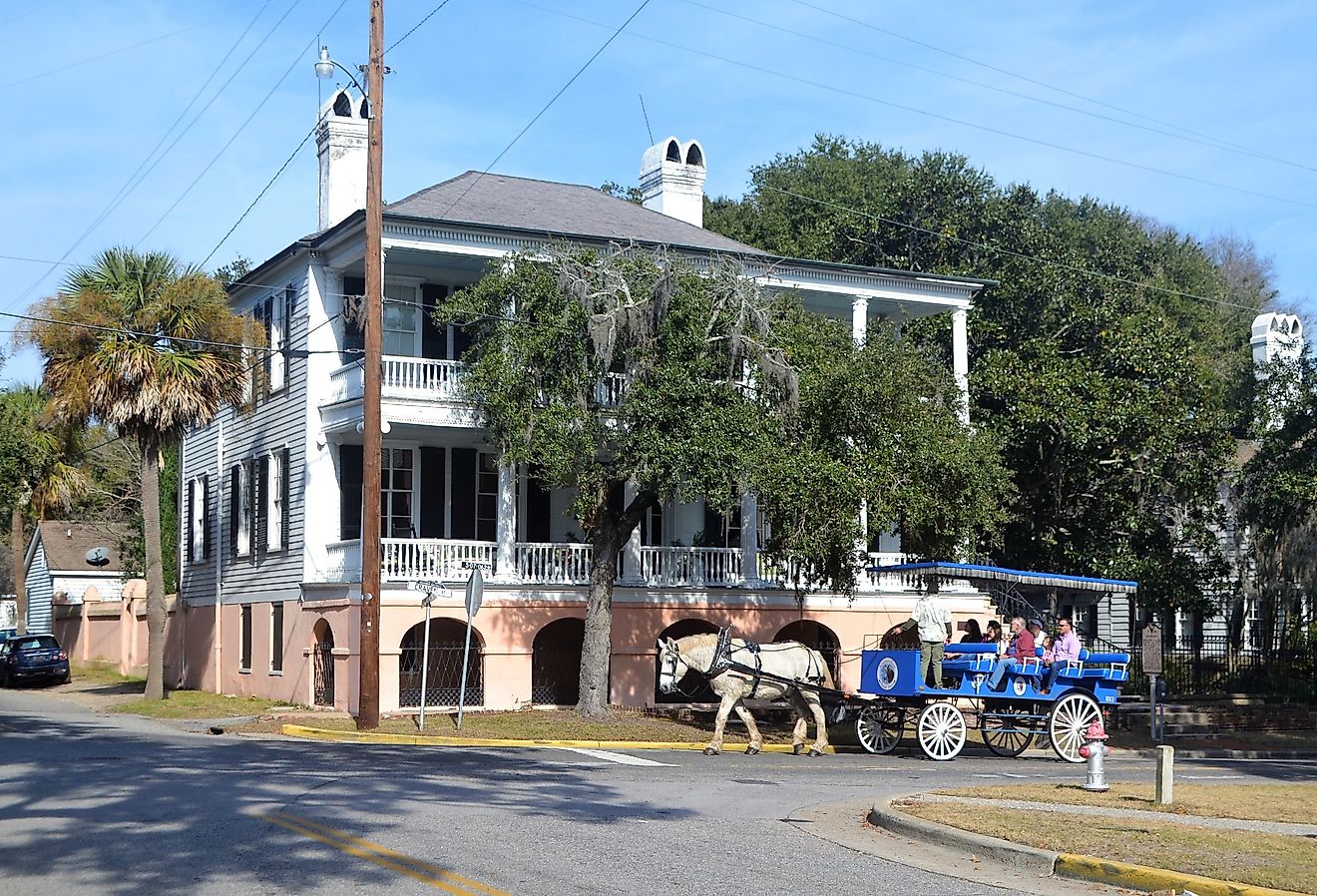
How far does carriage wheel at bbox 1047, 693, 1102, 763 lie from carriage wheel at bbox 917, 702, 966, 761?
137 centimetres

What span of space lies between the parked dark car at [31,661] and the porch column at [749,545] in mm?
21071

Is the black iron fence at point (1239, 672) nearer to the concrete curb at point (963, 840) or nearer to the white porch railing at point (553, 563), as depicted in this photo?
the white porch railing at point (553, 563)

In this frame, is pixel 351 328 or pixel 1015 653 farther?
pixel 351 328

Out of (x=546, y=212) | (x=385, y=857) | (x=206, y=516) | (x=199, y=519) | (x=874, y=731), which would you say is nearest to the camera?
(x=385, y=857)

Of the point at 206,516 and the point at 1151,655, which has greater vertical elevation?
the point at 206,516

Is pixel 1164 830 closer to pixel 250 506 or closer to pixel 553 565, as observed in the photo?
pixel 553 565

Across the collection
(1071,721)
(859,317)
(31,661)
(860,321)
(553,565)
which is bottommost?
(31,661)

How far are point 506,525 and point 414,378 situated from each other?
10.6 feet

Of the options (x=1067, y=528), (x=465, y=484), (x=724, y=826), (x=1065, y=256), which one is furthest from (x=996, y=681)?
(x=1065, y=256)

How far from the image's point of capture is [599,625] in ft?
88.1

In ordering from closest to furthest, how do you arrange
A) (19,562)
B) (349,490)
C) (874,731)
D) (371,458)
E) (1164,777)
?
(1164,777) → (874,731) → (371,458) → (349,490) → (19,562)

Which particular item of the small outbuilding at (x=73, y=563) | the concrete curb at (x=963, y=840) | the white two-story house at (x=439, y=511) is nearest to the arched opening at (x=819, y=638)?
the white two-story house at (x=439, y=511)

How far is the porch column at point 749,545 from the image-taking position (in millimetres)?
31297

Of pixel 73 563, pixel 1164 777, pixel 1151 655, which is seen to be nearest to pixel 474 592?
pixel 1151 655
